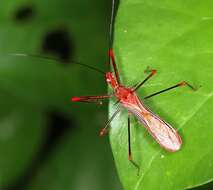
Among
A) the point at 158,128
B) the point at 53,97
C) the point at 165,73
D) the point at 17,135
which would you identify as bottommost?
the point at 17,135

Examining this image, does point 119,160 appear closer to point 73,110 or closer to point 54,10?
point 73,110

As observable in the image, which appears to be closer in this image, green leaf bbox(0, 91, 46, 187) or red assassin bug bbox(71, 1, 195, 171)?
red assassin bug bbox(71, 1, 195, 171)

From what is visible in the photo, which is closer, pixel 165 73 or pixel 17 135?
pixel 165 73

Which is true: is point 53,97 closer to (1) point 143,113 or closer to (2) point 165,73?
(1) point 143,113

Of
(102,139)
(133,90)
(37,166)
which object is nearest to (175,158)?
(133,90)

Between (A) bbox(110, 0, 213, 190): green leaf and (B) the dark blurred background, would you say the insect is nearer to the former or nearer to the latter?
(A) bbox(110, 0, 213, 190): green leaf

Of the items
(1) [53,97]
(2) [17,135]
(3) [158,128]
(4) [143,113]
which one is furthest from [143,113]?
(2) [17,135]

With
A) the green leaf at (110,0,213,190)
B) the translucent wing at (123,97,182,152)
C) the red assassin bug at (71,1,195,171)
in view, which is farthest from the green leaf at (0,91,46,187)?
the green leaf at (110,0,213,190)
